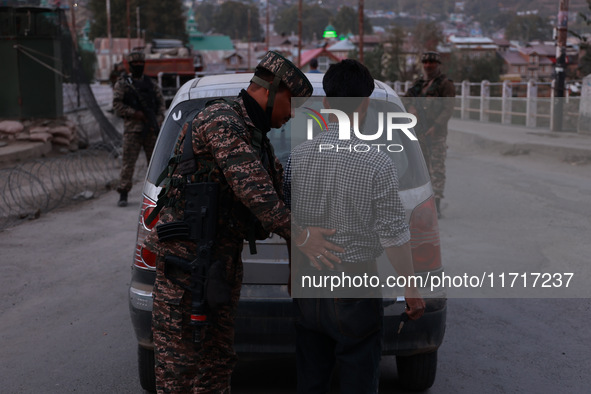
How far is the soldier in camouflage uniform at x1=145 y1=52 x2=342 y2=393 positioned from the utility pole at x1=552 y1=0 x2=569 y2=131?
20.2 m

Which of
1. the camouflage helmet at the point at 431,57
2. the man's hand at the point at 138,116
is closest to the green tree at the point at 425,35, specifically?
the man's hand at the point at 138,116

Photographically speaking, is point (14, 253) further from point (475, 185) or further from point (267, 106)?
point (475, 185)

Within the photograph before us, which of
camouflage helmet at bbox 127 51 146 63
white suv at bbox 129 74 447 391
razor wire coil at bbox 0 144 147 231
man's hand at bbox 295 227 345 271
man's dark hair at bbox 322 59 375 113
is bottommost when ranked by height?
razor wire coil at bbox 0 144 147 231

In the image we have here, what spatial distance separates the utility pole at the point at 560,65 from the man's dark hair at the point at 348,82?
20.1 metres

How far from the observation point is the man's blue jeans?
2.99 meters

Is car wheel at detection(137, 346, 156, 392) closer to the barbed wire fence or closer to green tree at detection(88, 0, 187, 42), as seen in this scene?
the barbed wire fence

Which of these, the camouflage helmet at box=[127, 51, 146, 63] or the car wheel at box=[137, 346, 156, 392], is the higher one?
the camouflage helmet at box=[127, 51, 146, 63]

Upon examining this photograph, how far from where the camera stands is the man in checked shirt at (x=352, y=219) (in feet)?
9.69

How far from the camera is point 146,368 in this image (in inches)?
166

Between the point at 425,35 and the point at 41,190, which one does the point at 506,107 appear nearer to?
the point at 41,190

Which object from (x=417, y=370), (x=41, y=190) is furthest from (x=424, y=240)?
(x=41, y=190)

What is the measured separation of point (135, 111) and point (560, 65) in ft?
48.5

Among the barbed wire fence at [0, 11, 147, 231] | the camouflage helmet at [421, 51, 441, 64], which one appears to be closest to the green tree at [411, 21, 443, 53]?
the barbed wire fence at [0, 11, 147, 231]

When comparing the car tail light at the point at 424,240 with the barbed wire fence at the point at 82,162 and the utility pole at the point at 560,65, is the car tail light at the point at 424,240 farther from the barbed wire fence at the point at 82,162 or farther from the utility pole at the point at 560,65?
the utility pole at the point at 560,65
